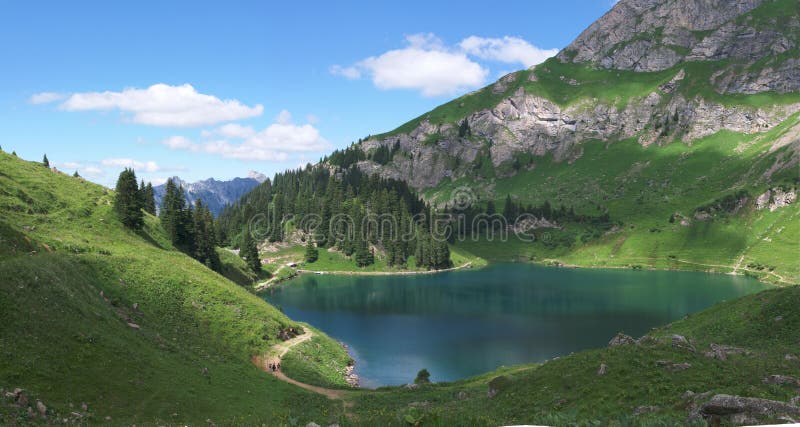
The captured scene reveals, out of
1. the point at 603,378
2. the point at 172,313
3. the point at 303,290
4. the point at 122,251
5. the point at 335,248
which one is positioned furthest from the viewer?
the point at 335,248

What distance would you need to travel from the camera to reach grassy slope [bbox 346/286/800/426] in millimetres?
22203

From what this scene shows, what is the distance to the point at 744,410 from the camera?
49.9 feet

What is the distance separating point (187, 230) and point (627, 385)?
364ft

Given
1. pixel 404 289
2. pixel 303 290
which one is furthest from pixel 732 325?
pixel 303 290

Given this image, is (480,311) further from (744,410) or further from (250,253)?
(744,410)

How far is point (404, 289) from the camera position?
15188 cm

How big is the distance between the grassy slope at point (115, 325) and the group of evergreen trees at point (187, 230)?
27.4m

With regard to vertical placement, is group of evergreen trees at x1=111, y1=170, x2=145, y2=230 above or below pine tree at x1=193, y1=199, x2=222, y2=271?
above

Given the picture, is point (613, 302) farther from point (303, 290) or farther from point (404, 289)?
point (303, 290)

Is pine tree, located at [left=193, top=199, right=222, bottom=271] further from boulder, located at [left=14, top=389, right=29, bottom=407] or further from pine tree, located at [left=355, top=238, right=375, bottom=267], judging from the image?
boulder, located at [left=14, top=389, right=29, bottom=407]

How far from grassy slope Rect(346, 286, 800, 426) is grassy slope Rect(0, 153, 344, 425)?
944cm

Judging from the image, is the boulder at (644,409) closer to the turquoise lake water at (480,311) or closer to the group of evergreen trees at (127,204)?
the turquoise lake water at (480,311)

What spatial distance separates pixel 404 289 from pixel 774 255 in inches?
5685

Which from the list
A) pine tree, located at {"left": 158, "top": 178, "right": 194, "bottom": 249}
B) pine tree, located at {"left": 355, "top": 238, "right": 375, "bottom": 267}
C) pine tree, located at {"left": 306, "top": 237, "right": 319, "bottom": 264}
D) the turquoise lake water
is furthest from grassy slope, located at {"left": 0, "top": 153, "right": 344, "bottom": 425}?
pine tree, located at {"left": 355, "top": 238, "right": 375, "bottom": 267}
